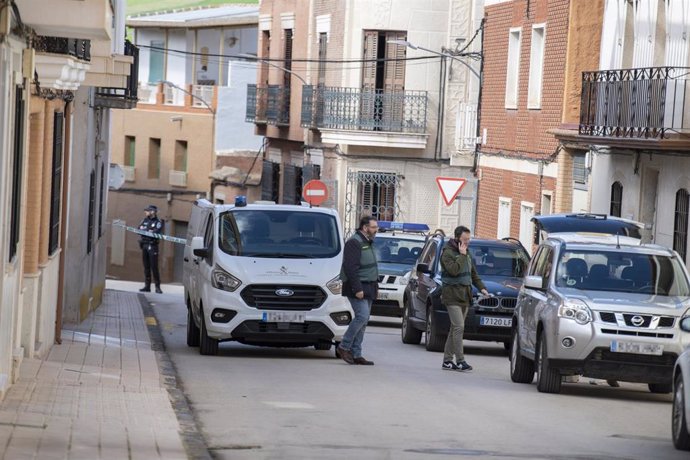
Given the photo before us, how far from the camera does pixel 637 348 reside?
1623 cm

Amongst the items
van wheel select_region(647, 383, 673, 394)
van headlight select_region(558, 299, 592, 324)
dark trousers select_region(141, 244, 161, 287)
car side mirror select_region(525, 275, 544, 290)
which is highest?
car side mirror select_region(525, 275, 544, 290)

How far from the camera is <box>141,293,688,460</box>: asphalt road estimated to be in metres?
12.2

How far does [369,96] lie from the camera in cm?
4503

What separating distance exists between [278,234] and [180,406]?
6.71 meters

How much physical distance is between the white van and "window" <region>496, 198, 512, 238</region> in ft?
55.2

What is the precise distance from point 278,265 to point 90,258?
9.12 meters

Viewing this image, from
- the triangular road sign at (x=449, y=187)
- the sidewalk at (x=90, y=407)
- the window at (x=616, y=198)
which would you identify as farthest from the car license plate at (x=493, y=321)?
the triangular road sign at (x=449, y=187)

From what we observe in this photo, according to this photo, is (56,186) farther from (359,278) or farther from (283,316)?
(359,278)

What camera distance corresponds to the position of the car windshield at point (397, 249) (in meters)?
30.8

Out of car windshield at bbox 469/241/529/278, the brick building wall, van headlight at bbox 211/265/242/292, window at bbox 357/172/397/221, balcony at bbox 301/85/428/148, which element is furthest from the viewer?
window at bbox 357/172/397/221

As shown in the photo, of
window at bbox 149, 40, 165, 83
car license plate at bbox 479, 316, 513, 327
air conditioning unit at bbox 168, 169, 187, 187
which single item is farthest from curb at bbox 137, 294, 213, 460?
window at bbox 149, 40, 165, 83

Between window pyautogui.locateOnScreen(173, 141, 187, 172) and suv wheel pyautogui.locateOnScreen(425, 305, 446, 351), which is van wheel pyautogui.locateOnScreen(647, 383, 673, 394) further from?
window pyautogui.locateOnScreen(173, 141, 187, 172)

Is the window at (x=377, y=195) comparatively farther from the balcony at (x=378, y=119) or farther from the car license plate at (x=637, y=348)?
the car license plate at (x=637, y=348)

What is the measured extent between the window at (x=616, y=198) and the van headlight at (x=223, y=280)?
12.8m
